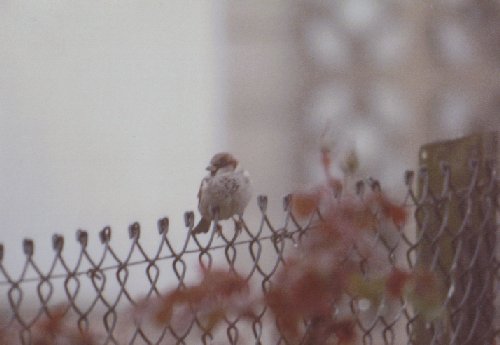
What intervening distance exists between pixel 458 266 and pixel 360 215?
74 cm

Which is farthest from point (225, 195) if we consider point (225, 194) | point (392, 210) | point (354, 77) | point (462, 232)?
point (354, 77)

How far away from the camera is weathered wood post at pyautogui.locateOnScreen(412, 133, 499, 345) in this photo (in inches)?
104

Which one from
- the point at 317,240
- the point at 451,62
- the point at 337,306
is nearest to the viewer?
the point at 317,240

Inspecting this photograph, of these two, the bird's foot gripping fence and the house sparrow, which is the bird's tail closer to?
the house sparrow

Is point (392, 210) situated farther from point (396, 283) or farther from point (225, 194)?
point (225, 194)

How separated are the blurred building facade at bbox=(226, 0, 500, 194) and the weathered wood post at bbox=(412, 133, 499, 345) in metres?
2.78

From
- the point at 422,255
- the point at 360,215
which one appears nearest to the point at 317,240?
the point at 360,215

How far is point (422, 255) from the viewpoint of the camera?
2.70m

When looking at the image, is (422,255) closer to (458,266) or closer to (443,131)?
(458,266)

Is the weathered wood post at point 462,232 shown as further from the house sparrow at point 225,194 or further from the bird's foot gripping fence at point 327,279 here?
the house sparrow at point 225,194

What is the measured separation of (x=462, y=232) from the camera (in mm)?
2654

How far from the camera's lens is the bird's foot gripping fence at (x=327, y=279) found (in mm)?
1855

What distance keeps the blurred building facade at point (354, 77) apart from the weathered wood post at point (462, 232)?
110 inches

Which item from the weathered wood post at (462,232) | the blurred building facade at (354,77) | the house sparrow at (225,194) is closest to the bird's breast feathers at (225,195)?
the house sparrow at (225,194)
